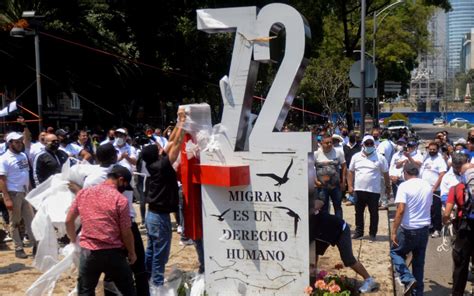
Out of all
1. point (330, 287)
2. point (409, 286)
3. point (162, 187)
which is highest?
point (162, 187)

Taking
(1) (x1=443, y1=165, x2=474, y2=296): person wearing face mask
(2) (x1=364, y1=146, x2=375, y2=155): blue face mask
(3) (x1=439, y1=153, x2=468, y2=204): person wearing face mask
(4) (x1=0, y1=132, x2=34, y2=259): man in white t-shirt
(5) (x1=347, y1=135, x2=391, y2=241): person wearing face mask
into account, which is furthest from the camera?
(2) (x1=364, y1=146, x2=375, y2=155): blue face mask

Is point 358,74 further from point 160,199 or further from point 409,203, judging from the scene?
point 160,199

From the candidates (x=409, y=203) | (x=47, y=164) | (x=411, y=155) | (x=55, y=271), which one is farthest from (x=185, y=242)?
(x=411, y=155)

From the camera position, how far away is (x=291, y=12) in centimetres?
568

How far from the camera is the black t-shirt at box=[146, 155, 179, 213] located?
6082 mm

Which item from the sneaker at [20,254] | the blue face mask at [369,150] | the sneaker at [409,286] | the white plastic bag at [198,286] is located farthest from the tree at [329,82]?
the white plastic bag at [198,286]

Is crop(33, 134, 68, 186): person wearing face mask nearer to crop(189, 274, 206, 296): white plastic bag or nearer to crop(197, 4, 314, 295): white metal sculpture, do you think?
crop(189, 274, 206, 296): white plastic bag

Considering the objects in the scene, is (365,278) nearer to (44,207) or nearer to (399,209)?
(399,209)

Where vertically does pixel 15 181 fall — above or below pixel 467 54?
below

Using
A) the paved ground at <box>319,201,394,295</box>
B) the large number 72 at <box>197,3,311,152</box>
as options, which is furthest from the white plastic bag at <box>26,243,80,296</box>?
the paved ground at <box>319,201,394,295</box>

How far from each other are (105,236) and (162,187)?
1.30m

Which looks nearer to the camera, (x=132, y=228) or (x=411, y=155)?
(x=132, y=228)

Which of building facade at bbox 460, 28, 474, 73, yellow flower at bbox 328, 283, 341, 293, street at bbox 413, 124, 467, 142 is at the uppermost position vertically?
building facade at bbox 460, 28, 474, 73

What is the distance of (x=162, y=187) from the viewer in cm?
612
